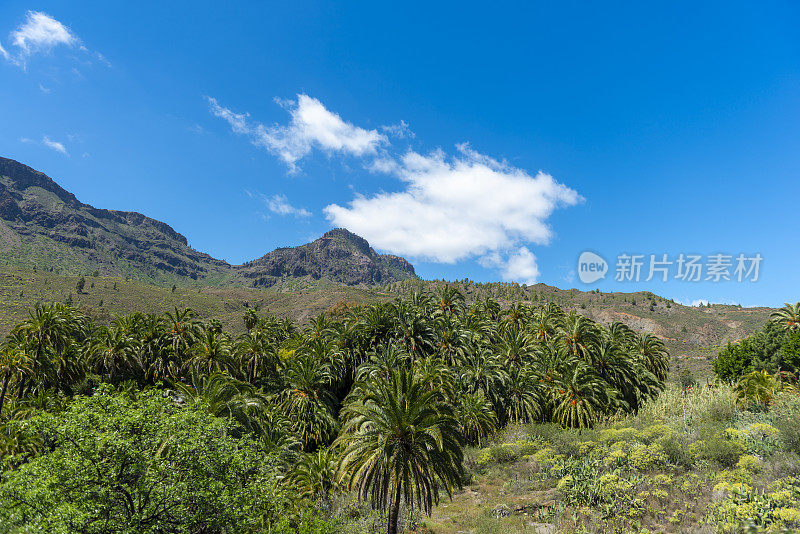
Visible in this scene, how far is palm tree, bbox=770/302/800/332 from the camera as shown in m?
45.7

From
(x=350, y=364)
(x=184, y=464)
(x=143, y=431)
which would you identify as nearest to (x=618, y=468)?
(x=184, y=464)

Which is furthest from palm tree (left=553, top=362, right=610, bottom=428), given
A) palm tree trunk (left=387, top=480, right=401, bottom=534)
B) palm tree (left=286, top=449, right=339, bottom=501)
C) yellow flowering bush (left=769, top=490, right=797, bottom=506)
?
palm tree trunk (left=387, top=480, right=401, bottom=534)

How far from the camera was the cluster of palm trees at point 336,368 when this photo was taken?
112 ft

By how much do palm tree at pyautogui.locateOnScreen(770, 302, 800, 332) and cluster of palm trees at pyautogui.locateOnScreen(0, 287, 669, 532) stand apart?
1430cm

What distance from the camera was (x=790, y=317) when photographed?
4644cm

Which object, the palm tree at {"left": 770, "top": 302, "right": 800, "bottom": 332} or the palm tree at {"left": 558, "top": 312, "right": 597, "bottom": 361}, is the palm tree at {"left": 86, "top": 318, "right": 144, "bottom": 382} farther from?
the palm tree at {"left": 770, "top": 302, "right": 800, "bottom": 332}

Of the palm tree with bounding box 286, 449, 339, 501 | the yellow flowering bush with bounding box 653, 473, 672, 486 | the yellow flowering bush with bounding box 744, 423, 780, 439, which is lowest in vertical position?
the palm tree with bounding box 286, 449, 339, 501

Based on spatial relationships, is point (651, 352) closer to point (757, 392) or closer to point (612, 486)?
point (757, 392)

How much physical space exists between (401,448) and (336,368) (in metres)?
27.3

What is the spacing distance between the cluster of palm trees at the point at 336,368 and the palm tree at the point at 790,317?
1430 cm

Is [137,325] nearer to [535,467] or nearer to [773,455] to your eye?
[535,467]

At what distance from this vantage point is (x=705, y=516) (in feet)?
45.3

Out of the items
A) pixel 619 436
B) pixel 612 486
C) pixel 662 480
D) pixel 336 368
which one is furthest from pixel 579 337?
pixel 612 486

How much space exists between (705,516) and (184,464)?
918 inches
